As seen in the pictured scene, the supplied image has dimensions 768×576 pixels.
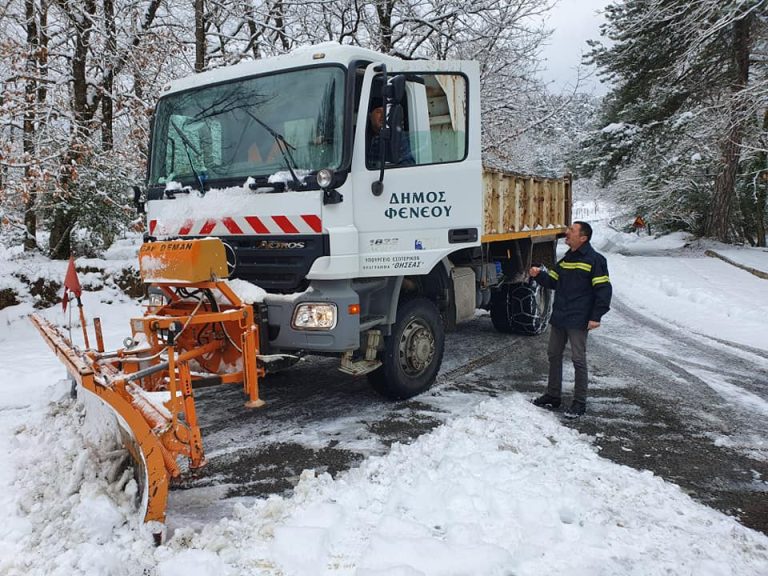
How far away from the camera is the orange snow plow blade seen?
9.27ft

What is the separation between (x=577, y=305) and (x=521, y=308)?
3233mm

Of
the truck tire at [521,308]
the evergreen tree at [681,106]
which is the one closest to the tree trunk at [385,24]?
the evergreen tree at [681,106]

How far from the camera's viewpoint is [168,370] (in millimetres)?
3523

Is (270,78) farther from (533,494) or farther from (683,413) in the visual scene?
(683,413)

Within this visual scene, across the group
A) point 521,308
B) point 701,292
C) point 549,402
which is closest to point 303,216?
point 549,402

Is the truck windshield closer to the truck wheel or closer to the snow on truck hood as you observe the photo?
the snow on truck hood

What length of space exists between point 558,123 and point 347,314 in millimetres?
15512

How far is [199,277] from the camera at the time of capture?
3.75m

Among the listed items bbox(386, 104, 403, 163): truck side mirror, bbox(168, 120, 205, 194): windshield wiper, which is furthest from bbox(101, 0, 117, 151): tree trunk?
bbox(386, 104, 403, 163): truck side mirror

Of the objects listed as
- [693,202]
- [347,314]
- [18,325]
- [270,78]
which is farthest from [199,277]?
[693,202]

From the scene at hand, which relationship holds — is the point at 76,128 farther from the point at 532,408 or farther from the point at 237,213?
the point at 532,408

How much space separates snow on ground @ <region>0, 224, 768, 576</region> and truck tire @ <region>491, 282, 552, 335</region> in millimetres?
3716

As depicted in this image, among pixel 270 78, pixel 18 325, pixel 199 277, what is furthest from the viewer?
pixel 18 325

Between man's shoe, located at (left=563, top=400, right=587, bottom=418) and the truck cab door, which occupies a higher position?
the truck cab door
